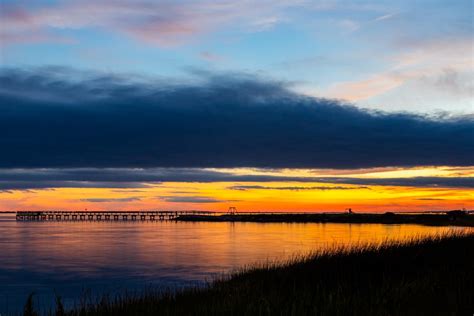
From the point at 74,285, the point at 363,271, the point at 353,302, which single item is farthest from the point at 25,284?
the point at 353,302

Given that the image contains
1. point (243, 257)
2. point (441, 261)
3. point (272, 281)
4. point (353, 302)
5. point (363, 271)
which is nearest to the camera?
point (353, 302)

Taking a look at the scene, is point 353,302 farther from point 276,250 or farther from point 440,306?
point 276,250

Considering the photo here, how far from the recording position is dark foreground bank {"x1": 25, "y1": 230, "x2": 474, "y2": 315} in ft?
34.1

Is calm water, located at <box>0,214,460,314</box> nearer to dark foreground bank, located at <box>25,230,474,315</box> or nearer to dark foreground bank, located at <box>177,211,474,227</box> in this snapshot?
dark foreground bank, located at <box>25,230,474,315</box>

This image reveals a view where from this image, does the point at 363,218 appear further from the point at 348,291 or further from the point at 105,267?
the point at 348,291

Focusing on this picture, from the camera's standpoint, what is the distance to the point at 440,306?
37.6ft

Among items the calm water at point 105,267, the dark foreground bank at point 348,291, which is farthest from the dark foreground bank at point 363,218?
the dark foreground bank at point 348,291

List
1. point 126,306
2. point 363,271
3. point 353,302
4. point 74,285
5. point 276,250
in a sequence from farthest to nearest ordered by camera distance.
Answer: point 276,250
point 74,285
point 363,271
point 126,306
point 353,302

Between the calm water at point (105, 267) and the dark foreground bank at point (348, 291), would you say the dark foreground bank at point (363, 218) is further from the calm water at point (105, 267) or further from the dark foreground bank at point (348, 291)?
the dark foreground bank at point (348, 291)

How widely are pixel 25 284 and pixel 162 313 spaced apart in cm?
2378

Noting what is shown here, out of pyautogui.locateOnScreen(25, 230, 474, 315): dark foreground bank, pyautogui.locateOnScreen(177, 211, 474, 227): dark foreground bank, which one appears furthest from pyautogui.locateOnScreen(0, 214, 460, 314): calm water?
pyautogui.locateOnScreen(177, 211, 474, 227): dark foreground bank

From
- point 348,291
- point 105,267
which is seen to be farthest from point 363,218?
point 348,291

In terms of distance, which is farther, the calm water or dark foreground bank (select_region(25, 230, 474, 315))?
the calm water

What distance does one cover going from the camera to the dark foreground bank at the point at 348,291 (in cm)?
1041
